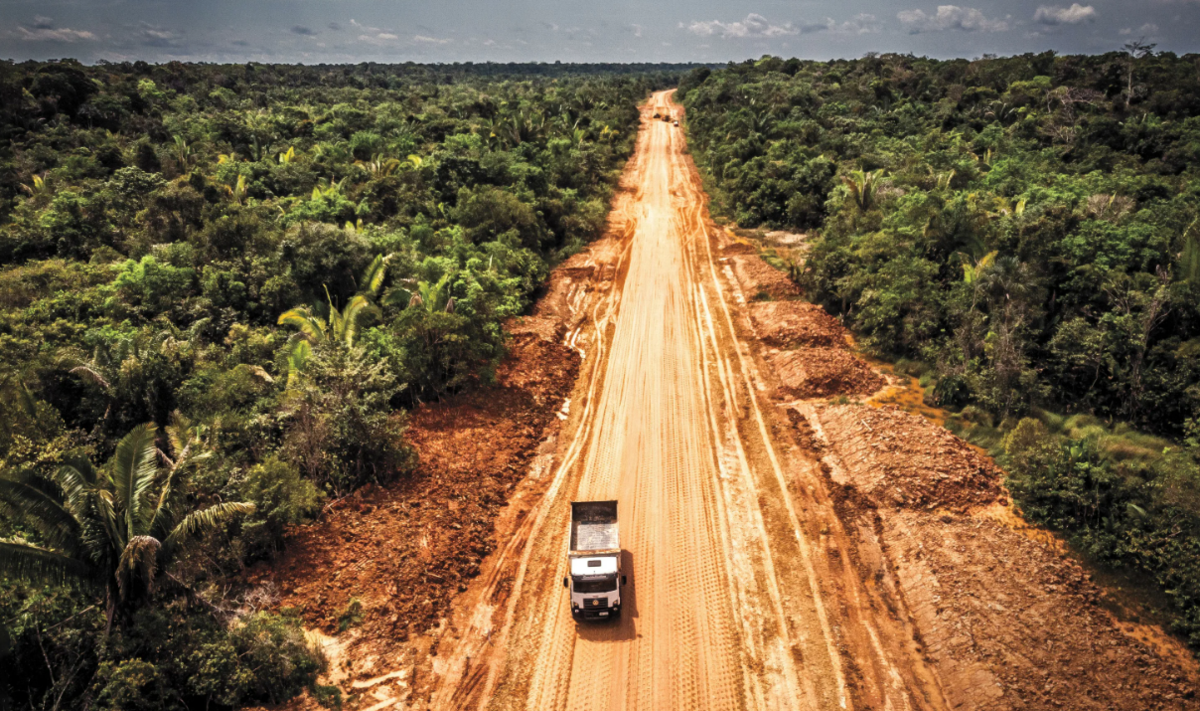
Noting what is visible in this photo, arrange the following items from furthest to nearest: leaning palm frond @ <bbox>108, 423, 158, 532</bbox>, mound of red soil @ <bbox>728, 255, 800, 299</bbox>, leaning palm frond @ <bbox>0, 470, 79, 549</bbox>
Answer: mound of red soil @ <bbox>728, 255, 800, 299</bbox> < leaning palm frond @ <bbox>108, 423, 158, 532</bbox> < leaning palm frond @ <bbox>0, 470, 79, 549</bbox>

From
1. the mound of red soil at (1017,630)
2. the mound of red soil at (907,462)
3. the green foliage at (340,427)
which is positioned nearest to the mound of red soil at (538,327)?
the green foliage at (340,427)

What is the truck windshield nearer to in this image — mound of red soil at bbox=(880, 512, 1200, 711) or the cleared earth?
the cleared earth

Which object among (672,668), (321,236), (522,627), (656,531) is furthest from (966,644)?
(321,236)

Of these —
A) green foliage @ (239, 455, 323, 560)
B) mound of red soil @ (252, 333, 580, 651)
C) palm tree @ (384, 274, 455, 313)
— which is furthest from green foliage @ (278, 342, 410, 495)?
palm tree @ (384, 274, 455, 313)

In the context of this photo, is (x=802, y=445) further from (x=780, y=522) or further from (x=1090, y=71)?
(x=1090, y=71)

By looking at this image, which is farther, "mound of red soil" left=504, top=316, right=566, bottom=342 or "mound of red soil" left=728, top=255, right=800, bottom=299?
"mound of red soil" left=728, top=255, right=800, bottom=299

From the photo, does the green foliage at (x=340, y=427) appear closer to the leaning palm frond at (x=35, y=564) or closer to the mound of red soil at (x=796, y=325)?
the leaning palm frond at (x=35, y=564)
